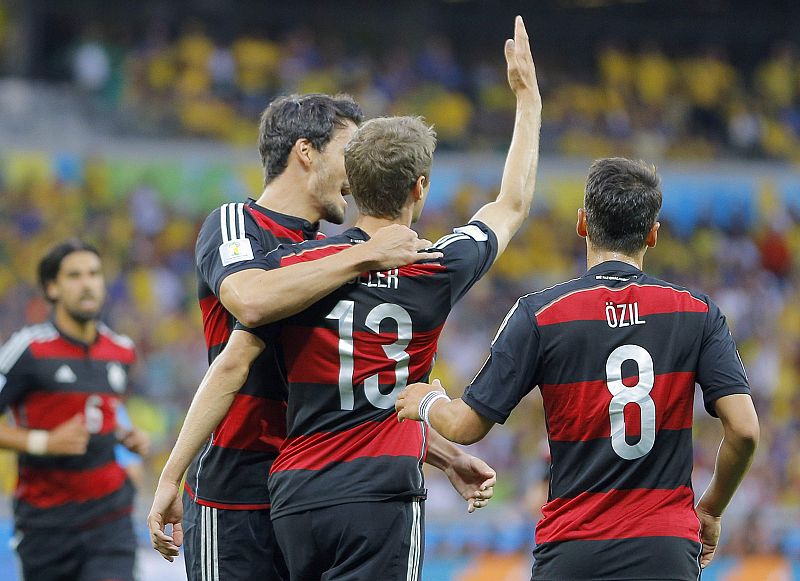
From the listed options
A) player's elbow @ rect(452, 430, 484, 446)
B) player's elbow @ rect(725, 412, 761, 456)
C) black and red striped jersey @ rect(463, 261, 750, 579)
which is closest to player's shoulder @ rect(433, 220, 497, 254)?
black and red striped jersey @ rect(463, 261, 750, 579)

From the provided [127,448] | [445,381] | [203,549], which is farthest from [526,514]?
[203,549]

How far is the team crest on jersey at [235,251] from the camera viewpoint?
12.3ft

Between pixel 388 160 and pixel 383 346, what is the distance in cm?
55

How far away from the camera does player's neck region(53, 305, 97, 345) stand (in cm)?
668

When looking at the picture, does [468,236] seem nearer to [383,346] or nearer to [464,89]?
[383,346]

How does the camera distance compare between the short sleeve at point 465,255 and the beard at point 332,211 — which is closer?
the short sleeve at point 465,255

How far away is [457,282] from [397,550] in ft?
2.73

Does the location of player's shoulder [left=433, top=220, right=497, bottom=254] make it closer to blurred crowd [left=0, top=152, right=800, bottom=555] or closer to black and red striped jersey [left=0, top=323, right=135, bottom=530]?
black and red striped jersey [left=0, top=323, right=135, bottom=530]

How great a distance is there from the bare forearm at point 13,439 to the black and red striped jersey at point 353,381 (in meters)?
2.93

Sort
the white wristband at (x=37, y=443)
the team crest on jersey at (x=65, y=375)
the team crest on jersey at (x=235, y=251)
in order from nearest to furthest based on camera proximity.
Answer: the team crest on jersey at (x=235, y=251) → the white wristband at (x=37, y=443) → the team crest on jersey at (x=65, y=375)

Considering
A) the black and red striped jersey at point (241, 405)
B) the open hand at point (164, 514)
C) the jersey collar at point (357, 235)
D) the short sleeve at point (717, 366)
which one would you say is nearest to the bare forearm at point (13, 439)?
the black and red striped jersey at point (241, 405)

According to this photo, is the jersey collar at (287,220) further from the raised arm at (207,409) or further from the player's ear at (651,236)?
the player's ear at (651,236)

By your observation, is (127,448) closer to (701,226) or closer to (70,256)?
(70,256)

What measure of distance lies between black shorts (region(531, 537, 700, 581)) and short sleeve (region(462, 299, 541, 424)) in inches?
17.8
